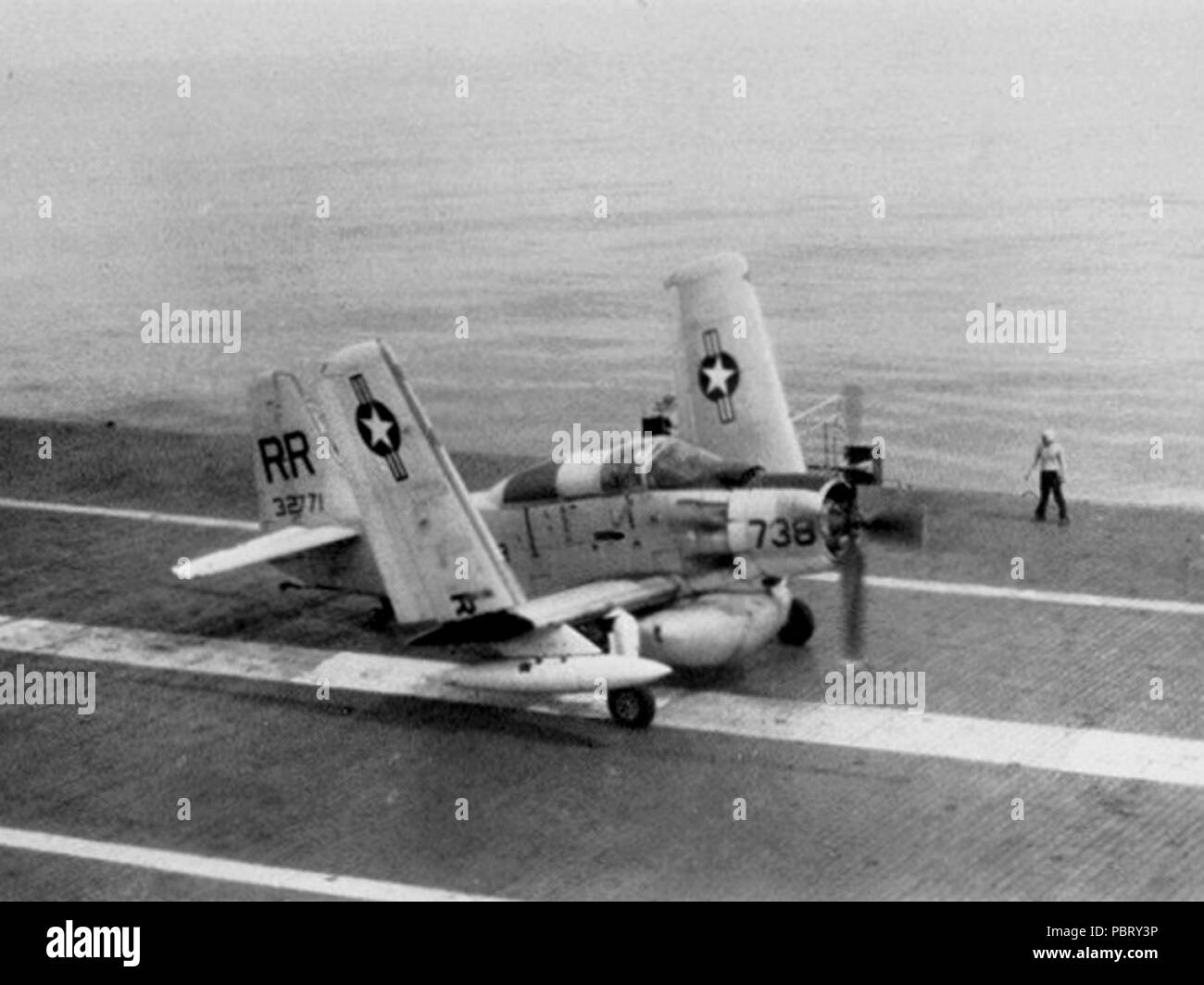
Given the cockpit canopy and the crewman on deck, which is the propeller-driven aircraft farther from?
the crewman on deck

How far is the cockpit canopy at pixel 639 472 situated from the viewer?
70.3 feet

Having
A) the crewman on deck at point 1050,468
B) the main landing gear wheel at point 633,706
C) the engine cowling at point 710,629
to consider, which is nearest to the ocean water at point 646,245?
the crewman on deck at point 1050,468

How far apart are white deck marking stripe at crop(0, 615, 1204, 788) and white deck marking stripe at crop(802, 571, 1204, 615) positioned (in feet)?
12.1

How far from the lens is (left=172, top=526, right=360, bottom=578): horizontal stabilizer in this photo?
23.3 meters

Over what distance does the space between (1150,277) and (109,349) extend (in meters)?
37.8

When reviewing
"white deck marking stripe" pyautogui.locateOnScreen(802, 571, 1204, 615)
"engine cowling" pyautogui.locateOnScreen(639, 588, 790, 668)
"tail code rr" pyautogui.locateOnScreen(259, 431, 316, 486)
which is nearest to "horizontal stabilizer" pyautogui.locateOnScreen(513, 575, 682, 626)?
"engine cowling" pyautogui.locateOnScreen(639, 588, 790, 668)

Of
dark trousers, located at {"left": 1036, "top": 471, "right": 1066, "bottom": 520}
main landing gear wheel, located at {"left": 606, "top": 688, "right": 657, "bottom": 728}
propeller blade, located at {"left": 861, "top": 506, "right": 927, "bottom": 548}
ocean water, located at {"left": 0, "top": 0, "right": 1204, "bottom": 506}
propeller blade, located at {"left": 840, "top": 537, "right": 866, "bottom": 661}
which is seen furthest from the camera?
ocean water, located at {"left": 0, "top": 0, "right": 1204, "bottom": 506}

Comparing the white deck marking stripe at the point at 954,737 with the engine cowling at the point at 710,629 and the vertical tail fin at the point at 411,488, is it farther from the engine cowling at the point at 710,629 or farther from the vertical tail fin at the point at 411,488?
the vertical tail fin at the point at 411,488

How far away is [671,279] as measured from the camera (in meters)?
24.5

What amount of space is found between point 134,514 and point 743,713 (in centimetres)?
1451

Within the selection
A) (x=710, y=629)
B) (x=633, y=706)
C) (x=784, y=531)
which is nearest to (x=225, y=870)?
(x=633, y=706)

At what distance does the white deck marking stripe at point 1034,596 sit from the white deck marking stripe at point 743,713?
3.68 meters
